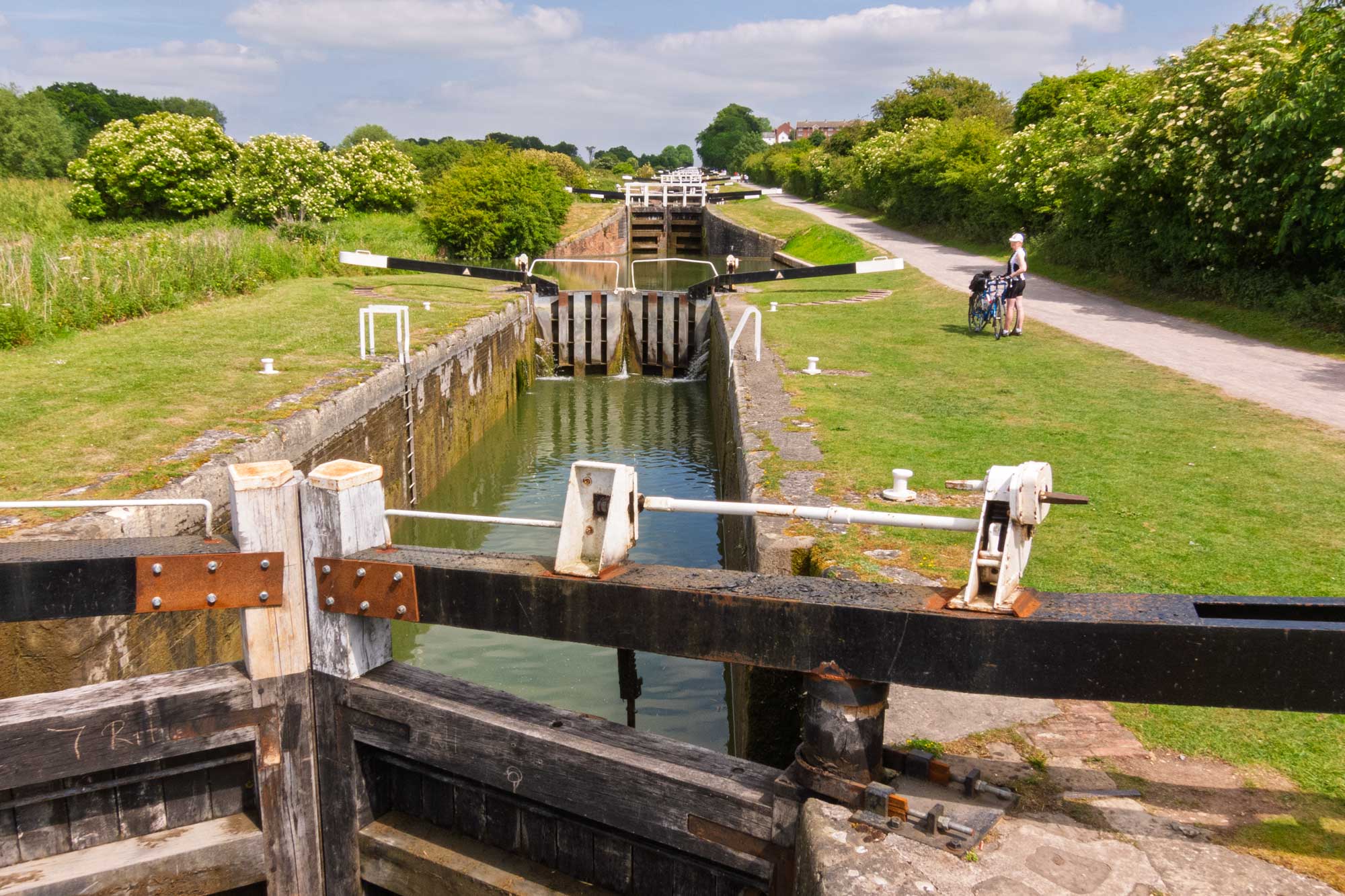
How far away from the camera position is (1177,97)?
14.2 m

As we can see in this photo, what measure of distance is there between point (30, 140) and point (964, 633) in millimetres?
53139

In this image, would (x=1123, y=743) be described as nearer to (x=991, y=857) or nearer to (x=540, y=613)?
(x=991, y=857)

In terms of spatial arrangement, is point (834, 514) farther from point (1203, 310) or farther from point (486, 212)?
point (486, 212)

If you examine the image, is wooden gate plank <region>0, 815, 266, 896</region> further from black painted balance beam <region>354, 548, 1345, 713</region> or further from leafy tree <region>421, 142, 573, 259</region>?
leafy tree <region>421, 142, 573, 259</region>

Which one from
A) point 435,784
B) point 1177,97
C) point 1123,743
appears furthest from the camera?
point 1177,97

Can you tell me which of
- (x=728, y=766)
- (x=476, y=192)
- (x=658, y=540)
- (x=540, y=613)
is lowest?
(x=658, y=540)

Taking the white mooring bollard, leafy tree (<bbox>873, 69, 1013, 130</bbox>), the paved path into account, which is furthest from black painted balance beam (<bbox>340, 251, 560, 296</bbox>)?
leafy tree (<bbox>873, 69, 1013, 130</bbox>)

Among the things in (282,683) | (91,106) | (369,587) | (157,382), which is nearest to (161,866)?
(282,683)

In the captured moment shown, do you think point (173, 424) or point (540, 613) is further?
point (173, 424)

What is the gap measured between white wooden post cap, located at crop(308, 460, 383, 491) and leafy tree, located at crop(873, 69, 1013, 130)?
39.6 metres

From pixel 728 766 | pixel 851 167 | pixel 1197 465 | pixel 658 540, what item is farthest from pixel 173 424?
pixel 851 167

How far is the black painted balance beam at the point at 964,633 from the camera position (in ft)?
7.64

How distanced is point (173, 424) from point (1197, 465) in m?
6.64

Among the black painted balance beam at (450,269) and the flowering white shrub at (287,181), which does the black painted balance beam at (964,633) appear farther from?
the flowering white shrub at (287,181)
